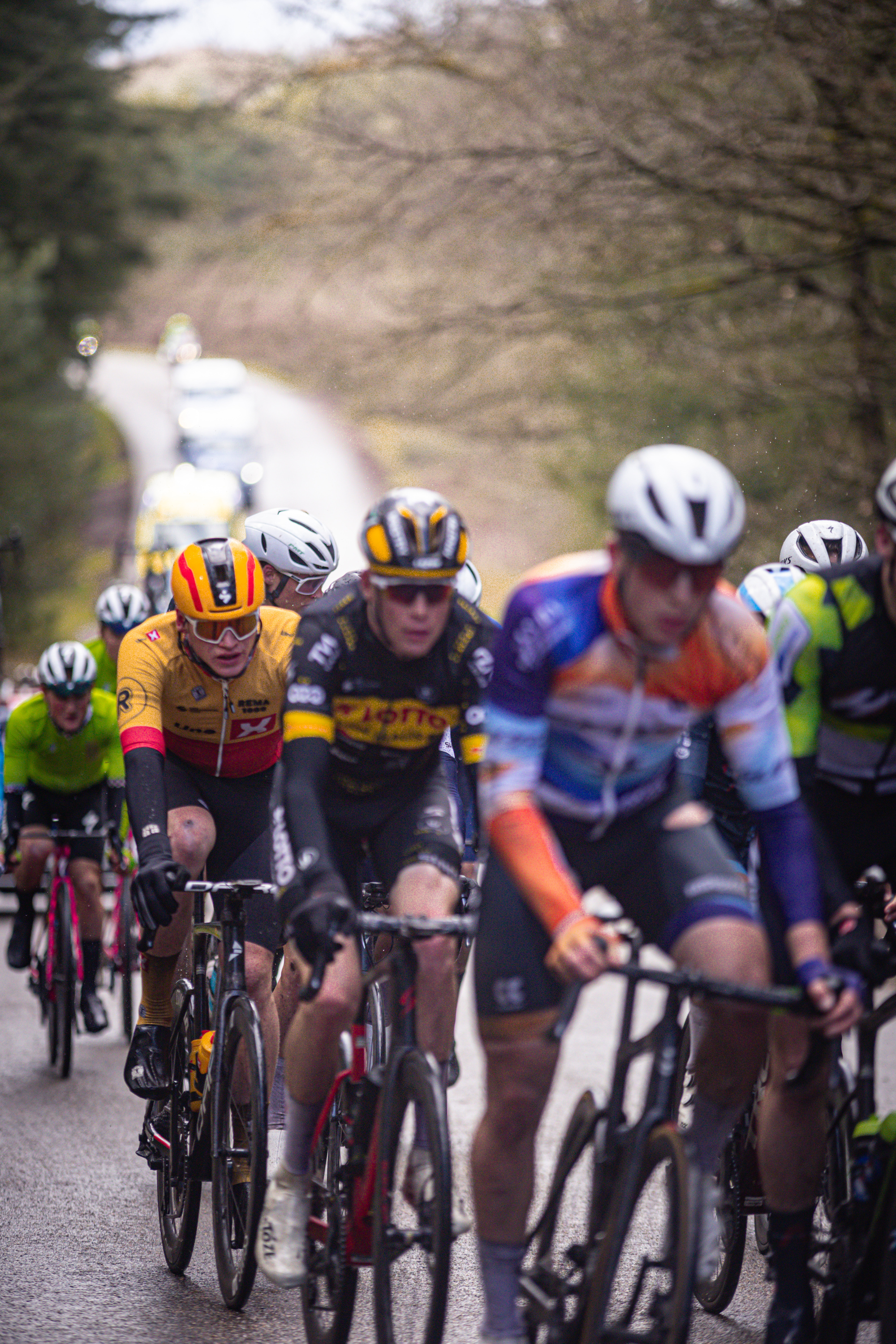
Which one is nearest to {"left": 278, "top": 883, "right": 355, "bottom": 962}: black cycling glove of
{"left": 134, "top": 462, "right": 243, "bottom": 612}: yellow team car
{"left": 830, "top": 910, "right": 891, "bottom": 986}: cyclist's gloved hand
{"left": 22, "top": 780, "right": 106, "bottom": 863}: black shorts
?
{"left": 830, "top": 910, "right": 891, "bottom": 986}: cyclist's gloved hand

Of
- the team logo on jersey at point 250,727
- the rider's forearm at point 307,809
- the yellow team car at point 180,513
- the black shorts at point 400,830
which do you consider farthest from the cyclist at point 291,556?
the yellow team car at point 180,513

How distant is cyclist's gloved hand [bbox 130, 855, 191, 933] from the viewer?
4.89 m

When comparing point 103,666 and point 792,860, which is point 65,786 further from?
point 792,860

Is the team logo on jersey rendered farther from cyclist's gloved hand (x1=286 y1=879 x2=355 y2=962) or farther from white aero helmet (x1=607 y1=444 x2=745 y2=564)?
white aero helmet (x1=607 y1=444 x2=745 y2=564)

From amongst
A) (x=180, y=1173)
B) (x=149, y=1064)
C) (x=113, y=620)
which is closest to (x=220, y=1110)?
(x=180, y=1173)

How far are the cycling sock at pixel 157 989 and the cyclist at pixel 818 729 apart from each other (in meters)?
2.63

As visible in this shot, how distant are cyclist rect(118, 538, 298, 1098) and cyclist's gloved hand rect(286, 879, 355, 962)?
117 centimetres

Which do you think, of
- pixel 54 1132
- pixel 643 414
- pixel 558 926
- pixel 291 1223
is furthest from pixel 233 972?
pixel 643 414

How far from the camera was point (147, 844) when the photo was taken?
5129 mm

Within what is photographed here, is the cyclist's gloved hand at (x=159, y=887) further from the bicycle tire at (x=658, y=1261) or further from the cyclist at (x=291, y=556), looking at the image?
the cyclist at (x=291, y=556)

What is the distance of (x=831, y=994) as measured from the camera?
11.7 ft

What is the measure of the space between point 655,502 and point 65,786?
247 inches

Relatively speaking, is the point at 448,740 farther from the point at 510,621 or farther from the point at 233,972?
the point at 510,621

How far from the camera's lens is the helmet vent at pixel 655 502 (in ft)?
11.4
